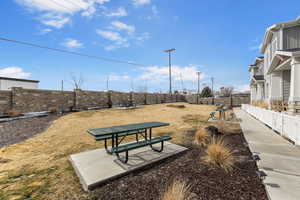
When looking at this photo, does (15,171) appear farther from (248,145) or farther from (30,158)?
(248,145)

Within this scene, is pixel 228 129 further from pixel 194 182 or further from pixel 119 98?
pixel 119 98

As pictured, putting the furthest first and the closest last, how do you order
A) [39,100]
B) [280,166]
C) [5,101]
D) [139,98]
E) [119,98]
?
[139,98], [119,98], [39,100], [5,101], [280,166]

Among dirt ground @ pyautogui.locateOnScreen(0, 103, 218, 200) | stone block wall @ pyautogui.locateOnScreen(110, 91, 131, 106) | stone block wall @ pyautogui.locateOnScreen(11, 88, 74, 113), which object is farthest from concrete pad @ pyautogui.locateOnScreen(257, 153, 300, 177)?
stone block wall @ pyautogui.locateOnScreen(110, 91, 131, 106)

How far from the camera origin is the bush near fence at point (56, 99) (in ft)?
36.0

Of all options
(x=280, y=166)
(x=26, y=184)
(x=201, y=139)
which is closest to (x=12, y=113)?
(x=26, y=184)

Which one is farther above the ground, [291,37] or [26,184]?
[291,37]

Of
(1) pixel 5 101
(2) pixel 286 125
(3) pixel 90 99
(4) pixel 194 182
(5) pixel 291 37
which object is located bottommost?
(4) pixel 194 182

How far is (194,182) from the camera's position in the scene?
239 centimetres

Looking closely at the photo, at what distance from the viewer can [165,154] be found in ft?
11.6

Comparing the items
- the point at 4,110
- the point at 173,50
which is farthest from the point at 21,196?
the point at 173,50

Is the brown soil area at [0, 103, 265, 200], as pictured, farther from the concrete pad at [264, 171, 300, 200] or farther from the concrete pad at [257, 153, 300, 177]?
the concrete pad at [257, 153, 300, 177]

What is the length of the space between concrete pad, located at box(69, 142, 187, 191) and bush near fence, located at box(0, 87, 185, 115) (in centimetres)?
1199

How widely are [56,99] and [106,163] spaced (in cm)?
1363

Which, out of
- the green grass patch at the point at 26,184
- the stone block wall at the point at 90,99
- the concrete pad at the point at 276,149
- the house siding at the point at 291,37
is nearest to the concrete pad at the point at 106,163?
the green grass patch at the point at 26,184
